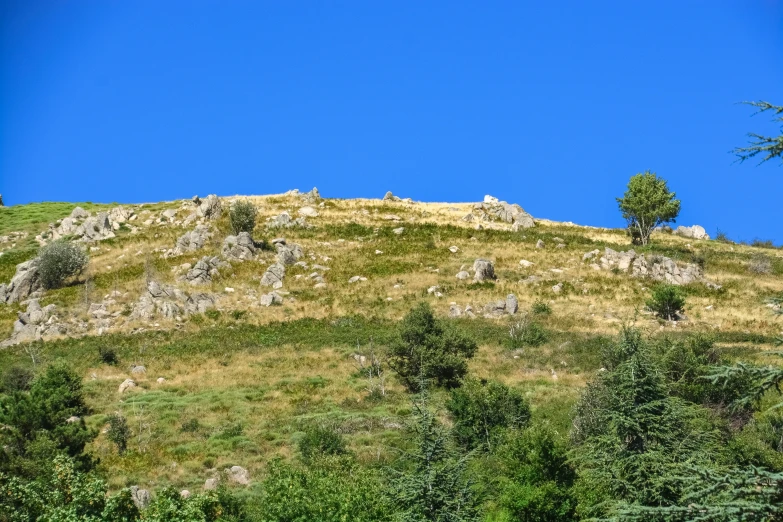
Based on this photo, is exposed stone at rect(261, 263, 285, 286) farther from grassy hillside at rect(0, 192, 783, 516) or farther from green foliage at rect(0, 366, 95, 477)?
green foliage at rect(0, 366, 95, 477)

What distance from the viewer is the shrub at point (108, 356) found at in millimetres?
46594

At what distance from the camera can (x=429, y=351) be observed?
41.4 m

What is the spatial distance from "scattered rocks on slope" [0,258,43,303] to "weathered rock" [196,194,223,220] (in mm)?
19930

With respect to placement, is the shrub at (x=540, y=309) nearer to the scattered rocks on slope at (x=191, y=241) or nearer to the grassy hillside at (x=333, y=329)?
the grassy hillside at (x=333, y=329)

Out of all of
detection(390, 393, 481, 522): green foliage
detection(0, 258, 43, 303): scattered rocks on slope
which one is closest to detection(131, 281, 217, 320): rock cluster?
detection(0, 258, 43, 303): scattered rocks on slope

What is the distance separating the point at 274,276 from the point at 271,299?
167 inches

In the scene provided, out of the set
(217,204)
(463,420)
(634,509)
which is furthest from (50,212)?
(634,509)

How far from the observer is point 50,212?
9925 centimetres

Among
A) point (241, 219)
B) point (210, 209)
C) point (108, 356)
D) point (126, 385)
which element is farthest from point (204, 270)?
point (210, 209)

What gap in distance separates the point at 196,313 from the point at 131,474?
25412 millimetres

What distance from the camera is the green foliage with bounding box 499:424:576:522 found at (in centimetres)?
2461

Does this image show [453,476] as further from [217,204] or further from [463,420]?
[217,204]

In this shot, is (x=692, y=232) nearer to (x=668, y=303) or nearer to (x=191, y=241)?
(x=668, y=303)

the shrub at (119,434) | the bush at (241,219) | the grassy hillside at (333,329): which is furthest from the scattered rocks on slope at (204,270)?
the shrub at (119,434)
